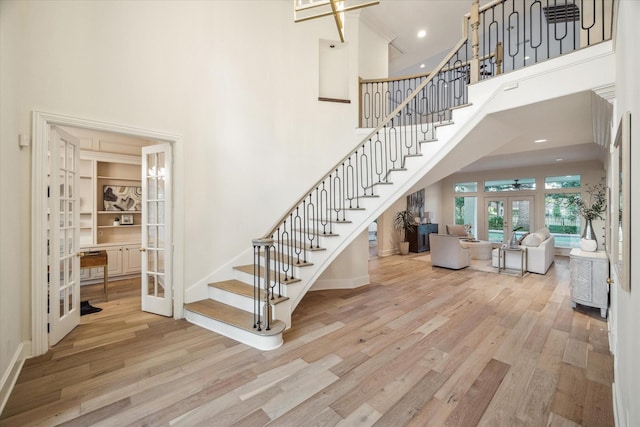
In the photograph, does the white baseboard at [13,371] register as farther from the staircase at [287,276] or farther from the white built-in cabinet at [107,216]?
the white built-in cabinet at [107,216]

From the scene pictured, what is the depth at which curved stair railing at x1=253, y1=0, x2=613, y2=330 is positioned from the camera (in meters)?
2.92

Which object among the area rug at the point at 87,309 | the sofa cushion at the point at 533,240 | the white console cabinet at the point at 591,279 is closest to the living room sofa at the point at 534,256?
the sofa cushion at the point at 533,240

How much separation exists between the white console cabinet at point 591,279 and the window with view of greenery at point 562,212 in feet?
19.7

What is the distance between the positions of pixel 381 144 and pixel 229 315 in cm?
366

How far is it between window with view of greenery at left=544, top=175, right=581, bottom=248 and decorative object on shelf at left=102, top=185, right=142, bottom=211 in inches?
468

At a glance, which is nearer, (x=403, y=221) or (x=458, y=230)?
(x=403, y=221)

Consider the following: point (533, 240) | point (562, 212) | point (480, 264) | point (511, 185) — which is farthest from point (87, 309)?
point (562, 212)

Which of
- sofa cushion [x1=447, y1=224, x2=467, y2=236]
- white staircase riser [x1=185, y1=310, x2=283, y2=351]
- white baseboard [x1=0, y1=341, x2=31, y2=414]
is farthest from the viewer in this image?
sofa cushion [x1=447, y1=224, x2=467, y2=236]

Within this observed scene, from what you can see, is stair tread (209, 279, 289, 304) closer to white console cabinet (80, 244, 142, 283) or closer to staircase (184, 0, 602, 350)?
staircase (184, 0, 602, 350)

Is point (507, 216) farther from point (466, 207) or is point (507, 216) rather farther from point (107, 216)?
point (107, 216)

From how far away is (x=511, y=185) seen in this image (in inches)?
382

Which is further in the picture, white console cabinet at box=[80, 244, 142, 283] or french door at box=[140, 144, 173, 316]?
white console cabinet at box=[80, 244, 142, 283]

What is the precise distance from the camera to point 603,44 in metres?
2.69

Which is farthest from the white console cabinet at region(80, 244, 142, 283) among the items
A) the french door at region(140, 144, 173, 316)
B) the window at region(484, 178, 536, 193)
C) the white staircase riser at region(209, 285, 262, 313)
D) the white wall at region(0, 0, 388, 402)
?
the window at region(484, 178, 536, 193)
